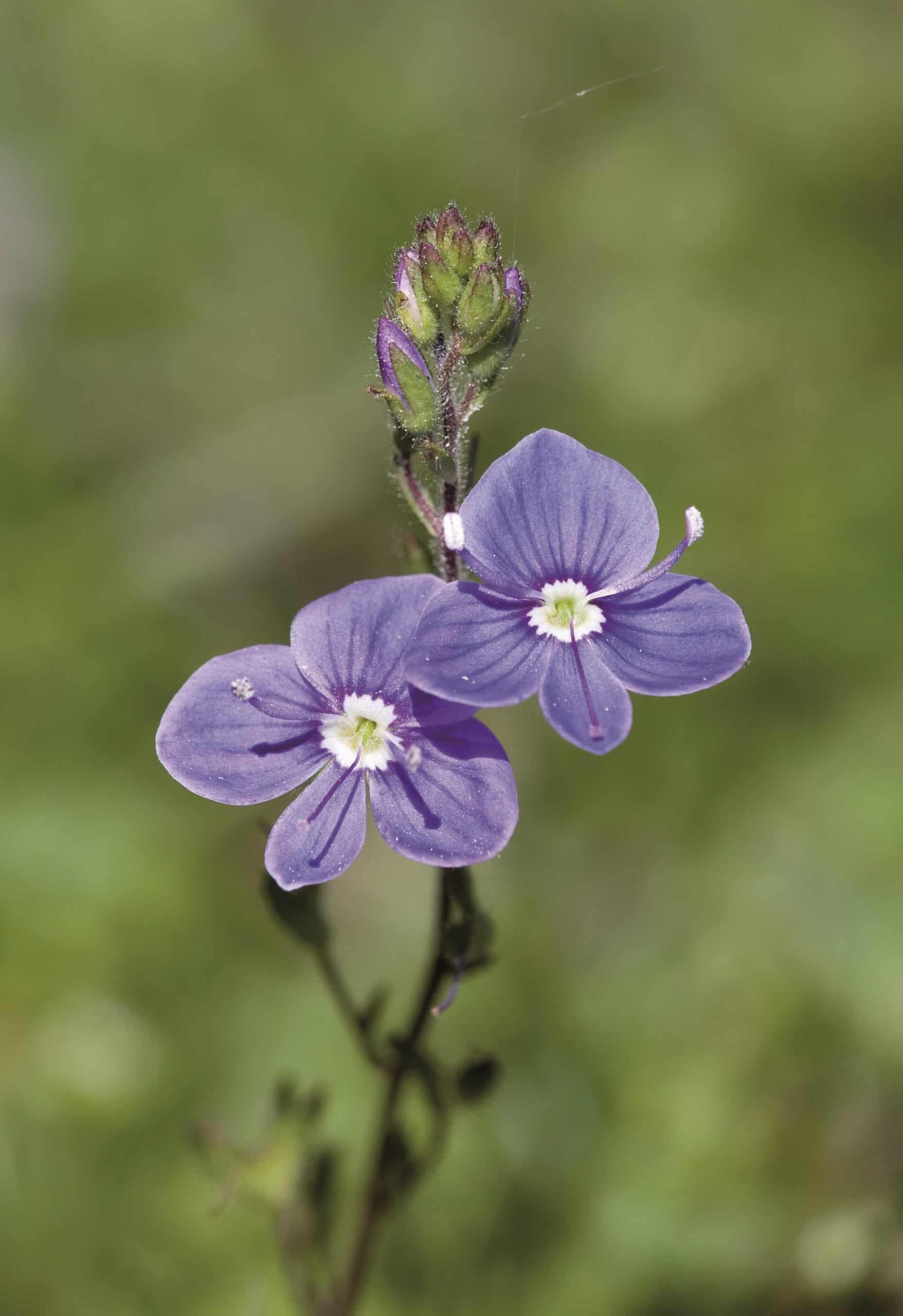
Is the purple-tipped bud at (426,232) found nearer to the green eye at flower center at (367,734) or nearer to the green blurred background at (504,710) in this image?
the green blurred background at (504,710)

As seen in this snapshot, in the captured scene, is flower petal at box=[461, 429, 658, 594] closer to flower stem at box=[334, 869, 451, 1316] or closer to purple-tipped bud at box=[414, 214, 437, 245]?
purple-tipped bud at box=[414, 214, 437, 245]

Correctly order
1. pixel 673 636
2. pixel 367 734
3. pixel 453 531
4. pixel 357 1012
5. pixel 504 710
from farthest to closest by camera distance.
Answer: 1. pixel 504 710
2. pixel 357 1012
3. pixel 367 734
4. pixel 673 636
5. pixel 453 531

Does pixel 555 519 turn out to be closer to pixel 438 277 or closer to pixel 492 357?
pixel 492 357

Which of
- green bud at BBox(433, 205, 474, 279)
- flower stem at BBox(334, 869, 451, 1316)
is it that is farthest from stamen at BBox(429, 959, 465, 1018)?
green bud at BBox(433, 205, 474, 279)

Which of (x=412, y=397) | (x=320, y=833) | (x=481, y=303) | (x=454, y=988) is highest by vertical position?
(x=481, y=303)

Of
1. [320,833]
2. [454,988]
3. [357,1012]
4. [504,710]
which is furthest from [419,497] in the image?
[504,710]
